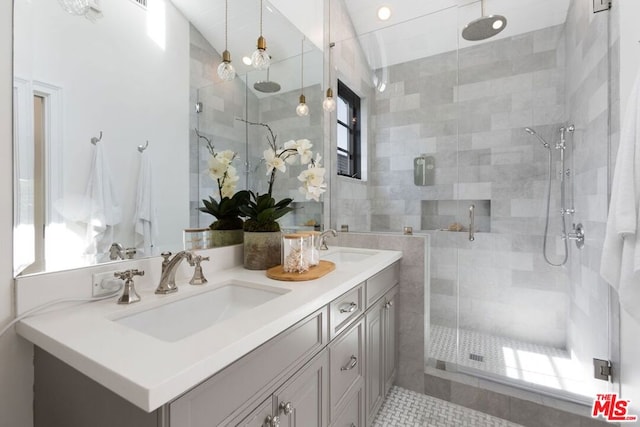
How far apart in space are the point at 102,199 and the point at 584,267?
8.80 ft

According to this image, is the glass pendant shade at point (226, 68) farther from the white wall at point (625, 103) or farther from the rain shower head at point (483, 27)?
the rain shower head at point (483, 27)

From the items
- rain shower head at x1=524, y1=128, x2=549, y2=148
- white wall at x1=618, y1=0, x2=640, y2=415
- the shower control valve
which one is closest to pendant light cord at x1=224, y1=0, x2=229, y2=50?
white wall at x1=618, y1=0, x2=640, y2=415

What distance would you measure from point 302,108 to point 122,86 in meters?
1.21

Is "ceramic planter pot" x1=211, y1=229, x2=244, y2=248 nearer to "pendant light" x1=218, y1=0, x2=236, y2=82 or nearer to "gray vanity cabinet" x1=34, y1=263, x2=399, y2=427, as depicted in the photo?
"gray vanity cabinet" x1=34, y1=263, x2=399, y2=427

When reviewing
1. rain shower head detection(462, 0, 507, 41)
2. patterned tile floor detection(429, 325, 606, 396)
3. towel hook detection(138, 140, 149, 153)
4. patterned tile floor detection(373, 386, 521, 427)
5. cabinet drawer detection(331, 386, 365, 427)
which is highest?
rain shower head detection(462, 0, 507, 41)

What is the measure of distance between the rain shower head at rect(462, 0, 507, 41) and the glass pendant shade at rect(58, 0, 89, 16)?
260 cm

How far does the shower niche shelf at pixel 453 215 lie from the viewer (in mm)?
2506

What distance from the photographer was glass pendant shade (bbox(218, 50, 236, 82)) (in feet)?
4.61

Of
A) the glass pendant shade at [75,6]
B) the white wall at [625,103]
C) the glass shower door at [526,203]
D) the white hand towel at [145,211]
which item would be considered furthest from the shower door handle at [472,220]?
the glass pendant shade at [75,6]

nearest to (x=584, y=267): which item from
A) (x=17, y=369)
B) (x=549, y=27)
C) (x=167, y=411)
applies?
(x=549, y=27)

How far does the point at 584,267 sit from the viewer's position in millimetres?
1920

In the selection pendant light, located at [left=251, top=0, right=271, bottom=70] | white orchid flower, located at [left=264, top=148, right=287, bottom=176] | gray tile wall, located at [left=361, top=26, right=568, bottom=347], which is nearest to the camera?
white orchid flower, located at [left=264, top=148, right=287, bottom=176]

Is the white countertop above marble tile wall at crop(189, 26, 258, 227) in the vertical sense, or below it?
below

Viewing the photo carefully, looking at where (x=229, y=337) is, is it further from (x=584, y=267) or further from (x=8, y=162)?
(x=584, y=267)
